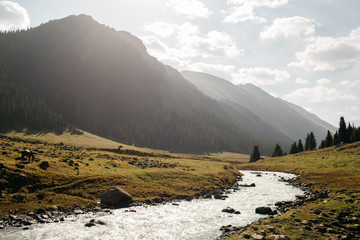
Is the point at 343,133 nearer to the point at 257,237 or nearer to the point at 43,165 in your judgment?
the point at 257,237

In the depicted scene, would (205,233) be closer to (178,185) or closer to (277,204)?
(277,204)

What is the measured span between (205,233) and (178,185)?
21726 millimetres

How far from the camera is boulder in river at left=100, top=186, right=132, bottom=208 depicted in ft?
102

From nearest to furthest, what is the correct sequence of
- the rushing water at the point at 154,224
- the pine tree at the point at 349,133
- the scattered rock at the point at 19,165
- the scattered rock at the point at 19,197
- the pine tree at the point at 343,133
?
the rushing water at the point at 154,224 < the scattered rock at the point at 19,197 < the scattered rock at the point at 19,165 < the pine tree at the point at 349,133 < the pine tree at the point at 343,133

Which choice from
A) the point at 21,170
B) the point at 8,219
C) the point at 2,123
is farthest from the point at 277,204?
the point at 2,123

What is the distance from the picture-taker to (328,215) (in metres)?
23.0

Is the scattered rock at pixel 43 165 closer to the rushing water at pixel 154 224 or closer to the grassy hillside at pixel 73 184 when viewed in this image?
the grassy hillside at pixel 73 184

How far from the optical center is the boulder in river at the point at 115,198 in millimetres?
31020

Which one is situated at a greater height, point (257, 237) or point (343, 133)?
point (343, 133)

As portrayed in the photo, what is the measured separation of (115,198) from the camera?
31438mm

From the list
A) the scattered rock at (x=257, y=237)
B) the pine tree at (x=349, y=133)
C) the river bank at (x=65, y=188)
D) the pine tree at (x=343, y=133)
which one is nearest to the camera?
the scattered rock at (x=257, y=237)

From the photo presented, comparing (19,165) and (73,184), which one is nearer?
(19,165)

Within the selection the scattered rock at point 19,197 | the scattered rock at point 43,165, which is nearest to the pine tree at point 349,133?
the scattered rock at point 43,165

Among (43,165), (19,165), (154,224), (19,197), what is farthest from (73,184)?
(154,224)
